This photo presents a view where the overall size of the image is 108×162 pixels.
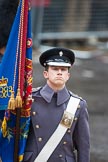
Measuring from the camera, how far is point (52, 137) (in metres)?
5.04

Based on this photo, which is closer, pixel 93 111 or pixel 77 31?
pixel 93 111

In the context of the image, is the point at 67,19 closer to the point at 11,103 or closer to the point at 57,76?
the point at 57,76

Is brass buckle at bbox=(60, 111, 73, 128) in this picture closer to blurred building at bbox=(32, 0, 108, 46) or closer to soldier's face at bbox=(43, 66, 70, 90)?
soldier's face at bbox=(43, 66, 70, 90)

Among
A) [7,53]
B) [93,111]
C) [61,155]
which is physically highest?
[7,53]

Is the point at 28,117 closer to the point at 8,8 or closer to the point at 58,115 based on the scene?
the point at 58,115

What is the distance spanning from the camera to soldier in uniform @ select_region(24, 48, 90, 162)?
16.5ft

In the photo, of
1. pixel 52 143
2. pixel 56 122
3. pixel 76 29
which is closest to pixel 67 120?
pixel 56 122

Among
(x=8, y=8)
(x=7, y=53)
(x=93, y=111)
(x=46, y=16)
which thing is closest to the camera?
(x=7, y=53)

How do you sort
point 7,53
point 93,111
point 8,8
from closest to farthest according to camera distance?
1. point 7,53
2. point 8,8
3. point 93,111

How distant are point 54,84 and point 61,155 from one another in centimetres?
49

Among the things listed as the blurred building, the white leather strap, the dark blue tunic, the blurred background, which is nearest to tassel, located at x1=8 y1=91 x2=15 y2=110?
the dark blue tunic

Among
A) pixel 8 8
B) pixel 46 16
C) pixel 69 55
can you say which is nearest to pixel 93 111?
pixel 8 8

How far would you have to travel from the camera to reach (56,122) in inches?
199

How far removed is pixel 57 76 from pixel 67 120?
1.02 ft
